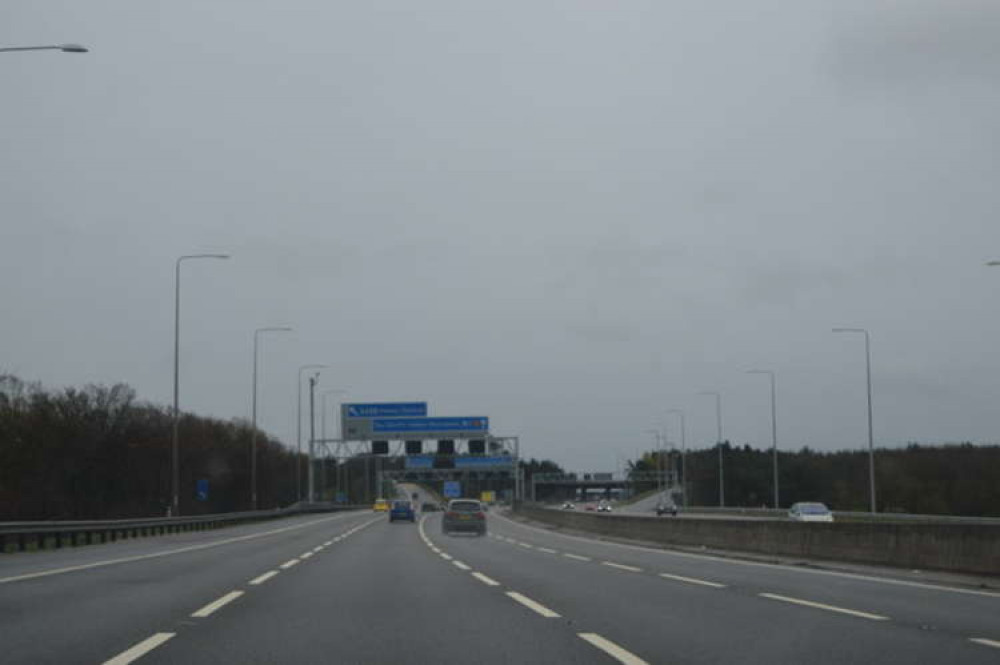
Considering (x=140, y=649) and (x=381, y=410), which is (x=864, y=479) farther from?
(x=140, y=649)

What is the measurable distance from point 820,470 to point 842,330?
86.0 m

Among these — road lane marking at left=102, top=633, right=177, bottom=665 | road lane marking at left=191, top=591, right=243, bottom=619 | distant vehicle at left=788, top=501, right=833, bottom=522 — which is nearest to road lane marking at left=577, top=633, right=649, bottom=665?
road lane marking at left=102, top=633, right=177, bottom=665

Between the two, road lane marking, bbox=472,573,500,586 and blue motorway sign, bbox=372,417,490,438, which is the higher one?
blue motorway sign, bbox=372,417,490,438

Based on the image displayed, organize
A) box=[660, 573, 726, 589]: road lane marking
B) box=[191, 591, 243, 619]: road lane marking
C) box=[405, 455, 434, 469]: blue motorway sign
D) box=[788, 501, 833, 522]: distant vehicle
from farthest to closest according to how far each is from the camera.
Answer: box=[405, 455, 434, 469]: blue motorway sign
box=[788, 501, 833, 522]: distant vehicle
box=[660, 573, 726, 589]: road lane marking
box=[191, 591, 243, 619]: road lane marking

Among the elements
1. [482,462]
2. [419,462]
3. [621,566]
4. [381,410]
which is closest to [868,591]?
[621,566]

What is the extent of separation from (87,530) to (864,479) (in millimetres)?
98464

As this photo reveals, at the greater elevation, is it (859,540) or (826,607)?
(859,540)

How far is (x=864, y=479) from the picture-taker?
124 meters

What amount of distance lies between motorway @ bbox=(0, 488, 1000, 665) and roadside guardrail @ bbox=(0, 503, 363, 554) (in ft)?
32.5

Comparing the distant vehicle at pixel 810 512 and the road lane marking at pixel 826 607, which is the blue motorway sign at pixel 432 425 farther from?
the road lane marking at pixel 826 607

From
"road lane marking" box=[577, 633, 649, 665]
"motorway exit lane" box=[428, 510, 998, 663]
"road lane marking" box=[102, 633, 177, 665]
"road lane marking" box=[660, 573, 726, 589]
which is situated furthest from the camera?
"road lane marking" box=[660, 573, 726, 589]

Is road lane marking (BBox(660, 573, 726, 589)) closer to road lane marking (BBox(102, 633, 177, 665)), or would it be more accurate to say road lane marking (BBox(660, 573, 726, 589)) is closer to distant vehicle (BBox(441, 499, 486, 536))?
road lane marking (BBox(102, 633, 177, 665))

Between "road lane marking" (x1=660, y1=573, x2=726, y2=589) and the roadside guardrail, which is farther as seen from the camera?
the roadside guardrail

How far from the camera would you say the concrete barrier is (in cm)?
2050
